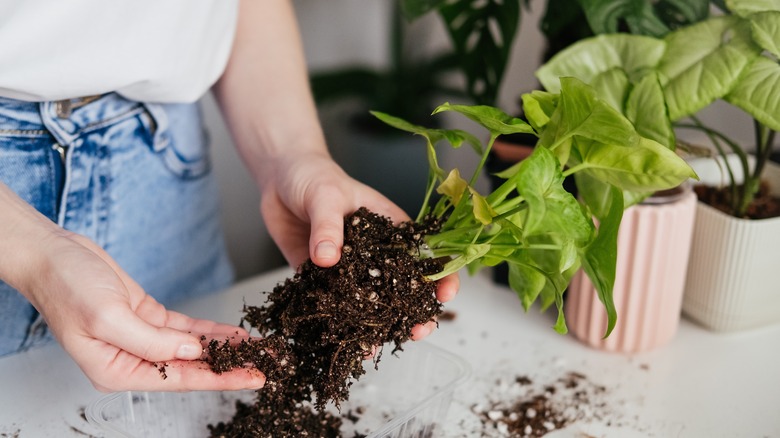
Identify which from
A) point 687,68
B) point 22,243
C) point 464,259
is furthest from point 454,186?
point 22,243

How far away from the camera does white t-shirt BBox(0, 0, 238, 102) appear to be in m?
0.83

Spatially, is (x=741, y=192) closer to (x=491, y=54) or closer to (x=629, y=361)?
(x=629, y=361)

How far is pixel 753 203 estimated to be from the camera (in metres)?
1.05

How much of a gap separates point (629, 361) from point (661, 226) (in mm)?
193

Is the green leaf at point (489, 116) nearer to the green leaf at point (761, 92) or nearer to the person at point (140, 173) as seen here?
the person at point (140, 173)

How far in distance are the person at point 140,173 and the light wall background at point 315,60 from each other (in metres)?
0.98

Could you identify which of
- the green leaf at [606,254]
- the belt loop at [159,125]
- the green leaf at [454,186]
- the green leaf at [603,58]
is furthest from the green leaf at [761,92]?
the belt loop at [159,125]

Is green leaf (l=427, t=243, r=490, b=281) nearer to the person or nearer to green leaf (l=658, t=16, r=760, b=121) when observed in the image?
the person

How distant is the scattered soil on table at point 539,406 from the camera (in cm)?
87

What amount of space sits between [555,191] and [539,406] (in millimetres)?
354

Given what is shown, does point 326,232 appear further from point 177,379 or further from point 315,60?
point 315,60

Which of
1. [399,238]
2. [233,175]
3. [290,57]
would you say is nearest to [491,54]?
[290,57]

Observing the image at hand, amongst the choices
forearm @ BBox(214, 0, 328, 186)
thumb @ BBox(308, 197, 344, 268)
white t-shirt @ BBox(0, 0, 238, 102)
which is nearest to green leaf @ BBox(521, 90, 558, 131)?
thumb @ BBox(308, 197, 344, 268)

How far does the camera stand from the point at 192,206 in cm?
112
